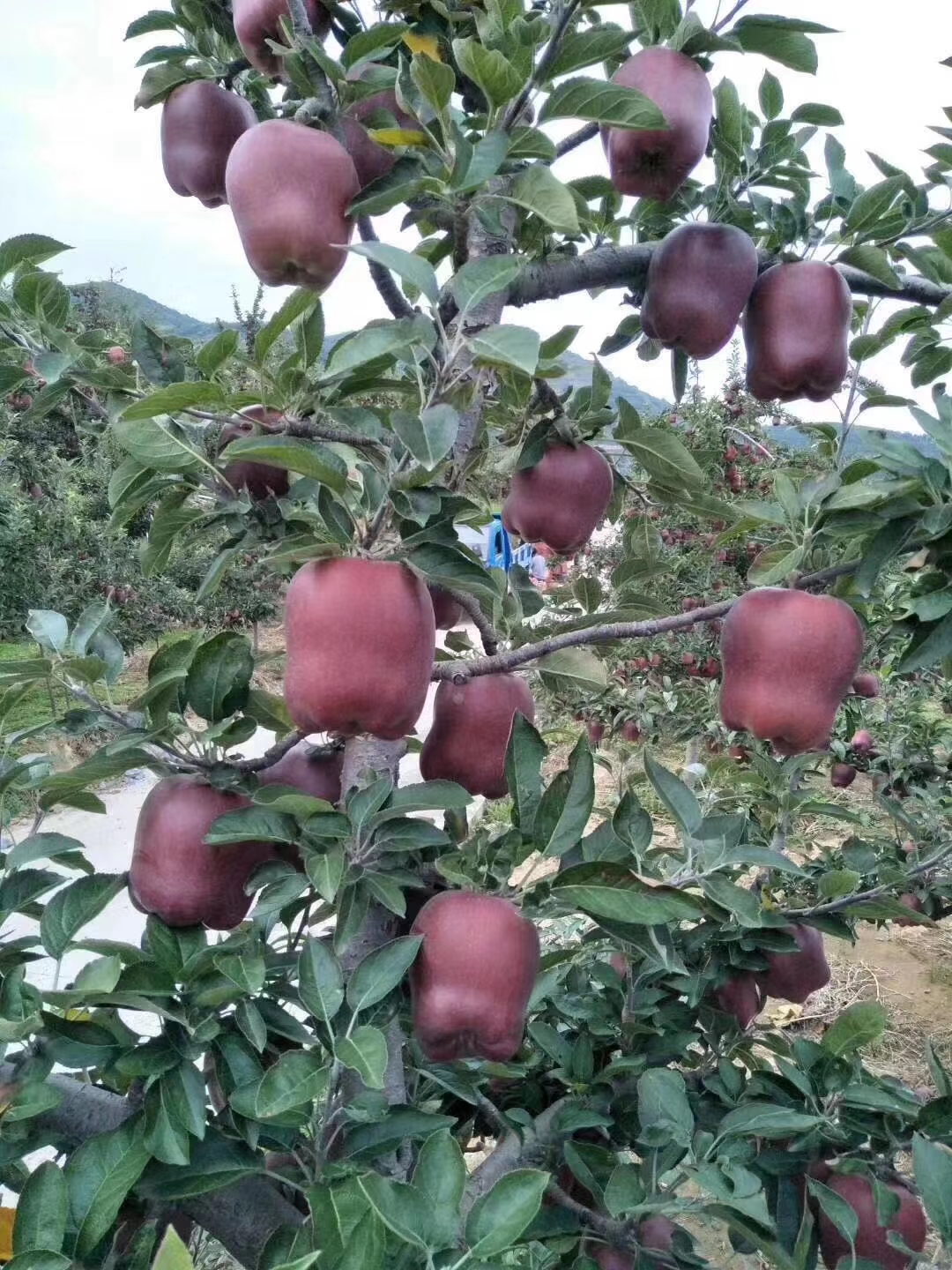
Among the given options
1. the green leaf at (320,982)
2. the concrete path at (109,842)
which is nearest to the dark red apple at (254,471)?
the green leaf at (320,982)

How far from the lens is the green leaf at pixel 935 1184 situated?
1.98 feet

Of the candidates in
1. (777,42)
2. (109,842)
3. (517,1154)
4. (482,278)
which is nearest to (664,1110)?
(517,1154)

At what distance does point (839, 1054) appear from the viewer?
76 cm

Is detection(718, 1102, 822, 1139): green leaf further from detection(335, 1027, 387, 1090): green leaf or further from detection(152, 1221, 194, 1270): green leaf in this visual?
detection(152, 1221, 194, 1270): green leaf

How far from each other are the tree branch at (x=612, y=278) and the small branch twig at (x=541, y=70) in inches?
5.4

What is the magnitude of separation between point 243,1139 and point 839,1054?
476 mm

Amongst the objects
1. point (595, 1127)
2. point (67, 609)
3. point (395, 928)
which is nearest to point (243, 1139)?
point (395, 928)

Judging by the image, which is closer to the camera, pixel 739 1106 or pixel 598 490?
pixel 739 1106

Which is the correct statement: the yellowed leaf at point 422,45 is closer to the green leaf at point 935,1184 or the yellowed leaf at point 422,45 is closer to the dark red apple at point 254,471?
the dark red apple at point 254,471

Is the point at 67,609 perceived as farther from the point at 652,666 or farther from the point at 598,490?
the point at 598,490

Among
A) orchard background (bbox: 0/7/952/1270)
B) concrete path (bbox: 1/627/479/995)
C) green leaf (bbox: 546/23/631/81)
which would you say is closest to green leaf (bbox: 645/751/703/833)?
orchard background (bbox: 0/7/952/1270)

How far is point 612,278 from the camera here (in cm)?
79

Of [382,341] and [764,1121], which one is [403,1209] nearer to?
[764,1121]

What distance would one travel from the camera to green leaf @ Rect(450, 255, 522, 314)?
1.72ft
